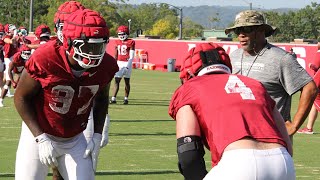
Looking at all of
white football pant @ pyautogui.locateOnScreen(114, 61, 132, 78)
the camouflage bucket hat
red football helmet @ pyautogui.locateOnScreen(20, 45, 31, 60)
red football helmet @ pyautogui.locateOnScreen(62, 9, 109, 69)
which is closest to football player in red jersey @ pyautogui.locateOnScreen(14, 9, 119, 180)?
red football helmet @ pyautogui.locateOnScreen(62, 9, 109, 69)

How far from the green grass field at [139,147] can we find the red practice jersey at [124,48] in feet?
4.48

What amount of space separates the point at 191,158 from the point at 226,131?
0.23 meters

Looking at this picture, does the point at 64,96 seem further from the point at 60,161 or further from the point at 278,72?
Answer: the point at 278,72

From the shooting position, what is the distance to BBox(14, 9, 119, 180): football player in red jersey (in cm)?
620

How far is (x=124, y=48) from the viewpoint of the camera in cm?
2080

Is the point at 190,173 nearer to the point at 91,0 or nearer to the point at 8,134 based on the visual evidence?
the point at 8,134

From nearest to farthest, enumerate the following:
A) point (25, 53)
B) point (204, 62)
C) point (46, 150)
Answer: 1. point (204, 62)
2. point (46, 150)
3. point (25, 53)

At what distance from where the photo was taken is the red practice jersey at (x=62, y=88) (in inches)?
248

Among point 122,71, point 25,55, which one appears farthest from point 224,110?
point 122,71

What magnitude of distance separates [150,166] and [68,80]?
451 centimetres

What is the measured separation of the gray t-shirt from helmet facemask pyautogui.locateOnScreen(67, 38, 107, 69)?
5.24 feet

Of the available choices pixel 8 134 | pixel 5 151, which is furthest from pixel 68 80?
pixel 8 134

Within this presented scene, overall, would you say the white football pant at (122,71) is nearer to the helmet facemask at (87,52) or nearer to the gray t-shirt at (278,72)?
the gray t-shirt at (278,72)

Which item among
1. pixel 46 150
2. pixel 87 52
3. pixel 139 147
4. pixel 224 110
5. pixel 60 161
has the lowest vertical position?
pixel 139 147
